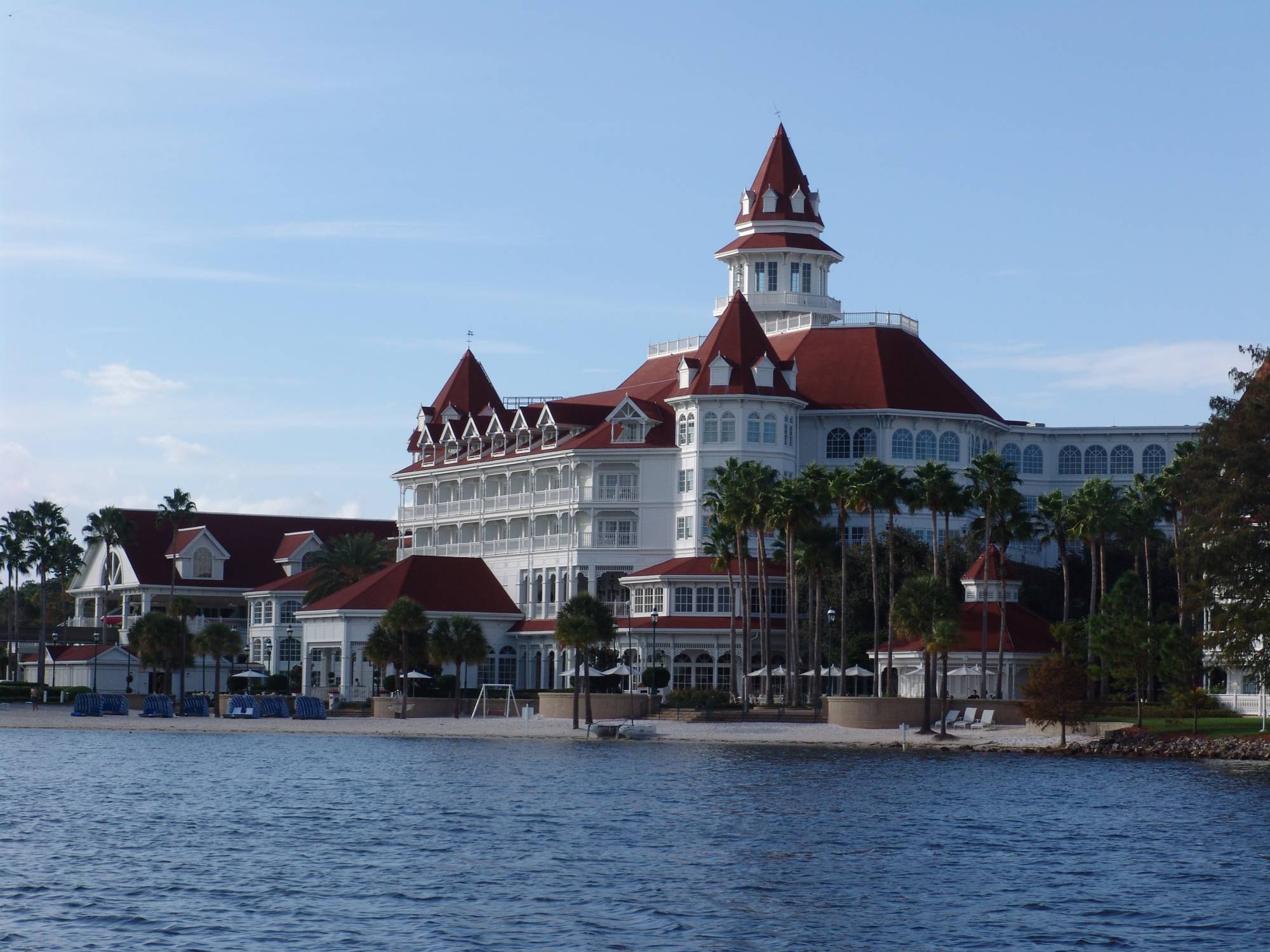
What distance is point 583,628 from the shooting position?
81688 mm

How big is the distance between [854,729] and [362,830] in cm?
3542

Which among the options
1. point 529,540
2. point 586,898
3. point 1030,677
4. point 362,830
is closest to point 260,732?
point 529,540

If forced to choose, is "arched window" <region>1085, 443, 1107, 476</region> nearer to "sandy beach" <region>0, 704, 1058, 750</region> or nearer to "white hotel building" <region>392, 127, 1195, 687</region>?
"white hotel building" <region>392, 127, 1195, 687</region>

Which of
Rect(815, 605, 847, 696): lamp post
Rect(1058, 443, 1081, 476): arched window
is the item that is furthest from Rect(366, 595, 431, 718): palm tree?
Rect(1058, 443, 1081, 476): arched window

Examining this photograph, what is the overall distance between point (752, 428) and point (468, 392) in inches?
1159

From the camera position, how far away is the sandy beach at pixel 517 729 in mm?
75375

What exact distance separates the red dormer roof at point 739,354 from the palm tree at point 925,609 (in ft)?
95.7

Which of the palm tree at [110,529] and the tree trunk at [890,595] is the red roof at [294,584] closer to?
the palm tree at [110,529]

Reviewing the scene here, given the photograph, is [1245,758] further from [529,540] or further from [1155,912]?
[529,540]

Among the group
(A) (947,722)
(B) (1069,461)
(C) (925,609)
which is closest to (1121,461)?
(B) (1069,461)

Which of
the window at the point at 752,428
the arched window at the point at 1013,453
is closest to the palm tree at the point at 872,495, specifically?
the window at the point at 752,428

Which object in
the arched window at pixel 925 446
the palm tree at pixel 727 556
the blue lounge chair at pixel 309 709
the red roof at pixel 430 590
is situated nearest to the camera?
the palm tree at pixel 727 556

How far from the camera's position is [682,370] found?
106562 mm

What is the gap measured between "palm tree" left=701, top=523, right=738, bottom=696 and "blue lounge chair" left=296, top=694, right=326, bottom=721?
19840 millimetres
